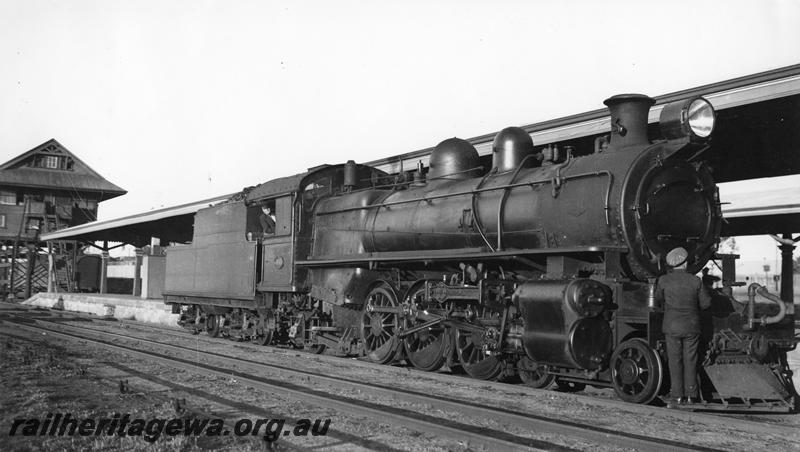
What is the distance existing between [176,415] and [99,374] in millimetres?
3691

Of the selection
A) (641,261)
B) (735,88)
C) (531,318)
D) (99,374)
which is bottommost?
(99,374)

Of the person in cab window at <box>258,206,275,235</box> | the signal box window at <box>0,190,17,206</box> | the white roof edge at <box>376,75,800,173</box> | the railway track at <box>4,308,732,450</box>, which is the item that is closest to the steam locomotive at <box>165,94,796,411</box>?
the person in cab window at <box>258,206,275,235</box>

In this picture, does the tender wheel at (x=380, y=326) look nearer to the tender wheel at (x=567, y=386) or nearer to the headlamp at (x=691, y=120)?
the tender wheel at (x=567, y=386)

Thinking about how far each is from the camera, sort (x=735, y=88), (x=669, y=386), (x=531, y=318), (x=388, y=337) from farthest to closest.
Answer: (x=388, y=337) → (x=735, y=88) → (x=531, y=318) → (x=669, y=386)

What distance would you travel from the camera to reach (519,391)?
834 cm

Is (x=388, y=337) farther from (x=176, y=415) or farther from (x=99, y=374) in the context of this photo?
(x=176, y=415)

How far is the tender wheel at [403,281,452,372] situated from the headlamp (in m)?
4.35

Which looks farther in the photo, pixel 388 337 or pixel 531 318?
pixel 388 337

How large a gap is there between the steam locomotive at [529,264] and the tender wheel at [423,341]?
31mm

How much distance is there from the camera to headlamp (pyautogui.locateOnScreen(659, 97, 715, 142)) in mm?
7949

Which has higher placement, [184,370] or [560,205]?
[560,205]

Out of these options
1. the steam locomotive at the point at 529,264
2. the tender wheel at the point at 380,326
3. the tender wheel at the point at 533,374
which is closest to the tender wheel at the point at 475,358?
the steam locomotive at the point at 529,264

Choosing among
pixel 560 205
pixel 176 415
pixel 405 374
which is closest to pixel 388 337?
pixel 405 374

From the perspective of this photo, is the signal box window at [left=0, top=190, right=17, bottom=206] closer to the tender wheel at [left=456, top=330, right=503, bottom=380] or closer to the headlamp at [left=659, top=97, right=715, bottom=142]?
the tender wheel at [left=456, top=330, right=503, bottom=380]
